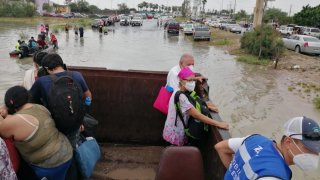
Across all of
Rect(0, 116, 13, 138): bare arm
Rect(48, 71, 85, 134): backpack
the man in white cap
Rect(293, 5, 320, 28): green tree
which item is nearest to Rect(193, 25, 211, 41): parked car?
Rect(293, 5, 320, 28): green tree

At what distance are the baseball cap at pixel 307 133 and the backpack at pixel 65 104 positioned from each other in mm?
1922

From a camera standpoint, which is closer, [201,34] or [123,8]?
[201,34]

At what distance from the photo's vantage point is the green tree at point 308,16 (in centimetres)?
4641

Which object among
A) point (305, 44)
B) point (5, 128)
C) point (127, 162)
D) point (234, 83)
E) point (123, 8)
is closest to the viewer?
point (5, 128)

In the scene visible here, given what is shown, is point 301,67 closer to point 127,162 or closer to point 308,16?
point 127,162

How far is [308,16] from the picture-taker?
4875 cm

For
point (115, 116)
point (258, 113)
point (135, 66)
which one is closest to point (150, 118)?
point (115, 116)

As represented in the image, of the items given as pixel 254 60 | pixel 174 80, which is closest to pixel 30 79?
pixel 174 80

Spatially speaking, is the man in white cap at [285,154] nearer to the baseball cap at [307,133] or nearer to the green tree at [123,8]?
the baseball cap at [307,133]

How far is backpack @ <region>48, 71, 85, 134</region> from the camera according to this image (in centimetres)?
298

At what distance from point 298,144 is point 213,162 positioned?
1.53 metres

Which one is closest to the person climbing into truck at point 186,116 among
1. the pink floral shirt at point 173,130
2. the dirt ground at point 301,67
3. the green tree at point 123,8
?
the pink floral shirt at point 173,130

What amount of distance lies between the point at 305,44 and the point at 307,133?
75.1 feet

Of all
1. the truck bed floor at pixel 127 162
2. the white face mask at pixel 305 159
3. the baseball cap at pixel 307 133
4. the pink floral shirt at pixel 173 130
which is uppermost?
the baseball cap at pixel 307 133
